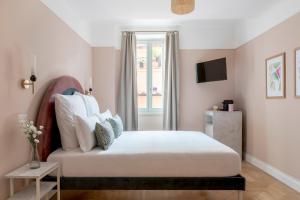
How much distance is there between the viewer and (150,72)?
5535mm

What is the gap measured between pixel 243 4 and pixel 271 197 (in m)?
2.74

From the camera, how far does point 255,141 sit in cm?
444

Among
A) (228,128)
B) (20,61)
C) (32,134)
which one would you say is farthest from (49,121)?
(228,128)

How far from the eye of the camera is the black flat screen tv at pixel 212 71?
15.9 feet

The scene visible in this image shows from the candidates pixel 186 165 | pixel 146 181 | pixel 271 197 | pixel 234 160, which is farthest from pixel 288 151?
pixel 146 181

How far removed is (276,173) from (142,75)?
3214 mm

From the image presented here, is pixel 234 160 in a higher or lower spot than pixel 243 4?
lower

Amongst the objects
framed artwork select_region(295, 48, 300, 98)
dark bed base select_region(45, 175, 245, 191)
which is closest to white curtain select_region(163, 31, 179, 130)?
framed artwork select_region(295, 48, 300, 98)

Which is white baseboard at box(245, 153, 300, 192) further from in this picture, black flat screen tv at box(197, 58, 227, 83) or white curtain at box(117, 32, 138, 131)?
white curtain at box(117, 32, 138, 131)

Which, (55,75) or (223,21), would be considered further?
(223,21)

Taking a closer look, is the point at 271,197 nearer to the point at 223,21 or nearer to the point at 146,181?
the point at 146,181

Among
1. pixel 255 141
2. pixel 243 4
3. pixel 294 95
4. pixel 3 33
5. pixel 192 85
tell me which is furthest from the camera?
pixel 192 85

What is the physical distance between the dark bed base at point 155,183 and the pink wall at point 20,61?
58cm

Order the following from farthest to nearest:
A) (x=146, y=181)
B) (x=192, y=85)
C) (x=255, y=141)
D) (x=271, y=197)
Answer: (x=192, y=85) → (x=255, y=141) → (x=271, y=197) → (x=146, y=181)
